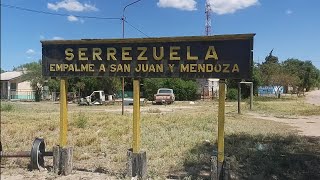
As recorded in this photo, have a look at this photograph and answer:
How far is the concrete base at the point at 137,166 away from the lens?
785 cm

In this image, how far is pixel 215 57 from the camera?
7484mm

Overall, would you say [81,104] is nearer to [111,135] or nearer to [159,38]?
[111,135]

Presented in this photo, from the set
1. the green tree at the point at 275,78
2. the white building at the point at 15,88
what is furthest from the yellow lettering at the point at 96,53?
the green tree at the point at 275,78

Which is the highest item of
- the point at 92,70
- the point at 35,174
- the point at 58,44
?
the point at 58,44

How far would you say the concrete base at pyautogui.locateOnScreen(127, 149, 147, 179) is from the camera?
785cm

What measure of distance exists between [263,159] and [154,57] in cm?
371

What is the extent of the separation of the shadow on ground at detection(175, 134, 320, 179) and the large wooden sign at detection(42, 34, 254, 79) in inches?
83.0

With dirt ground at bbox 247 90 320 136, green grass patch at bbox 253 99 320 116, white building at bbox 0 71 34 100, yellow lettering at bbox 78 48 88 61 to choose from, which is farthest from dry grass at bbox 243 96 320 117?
white building at bbox 0 71 34 100

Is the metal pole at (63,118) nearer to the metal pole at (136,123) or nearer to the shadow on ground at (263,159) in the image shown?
the metal pole at (136,123)

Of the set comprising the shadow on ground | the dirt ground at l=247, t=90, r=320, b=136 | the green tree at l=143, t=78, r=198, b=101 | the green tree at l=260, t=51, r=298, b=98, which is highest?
the green tree at l=260, t=51, r=298, b=98

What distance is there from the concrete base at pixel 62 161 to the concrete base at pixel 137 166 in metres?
1.25

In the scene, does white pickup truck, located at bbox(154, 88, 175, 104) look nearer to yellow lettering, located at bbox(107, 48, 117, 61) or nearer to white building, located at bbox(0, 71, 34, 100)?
white building, located at bbox(0, 71, 34, 100)

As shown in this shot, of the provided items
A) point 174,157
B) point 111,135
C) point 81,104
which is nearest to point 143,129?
point 111,135

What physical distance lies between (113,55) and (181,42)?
1362mm
